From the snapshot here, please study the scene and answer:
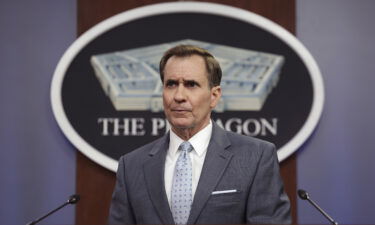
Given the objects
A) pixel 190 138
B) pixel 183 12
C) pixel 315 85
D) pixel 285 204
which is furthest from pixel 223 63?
pixel 285 204

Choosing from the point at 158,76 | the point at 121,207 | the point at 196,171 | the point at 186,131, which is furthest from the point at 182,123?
the point at 158,76

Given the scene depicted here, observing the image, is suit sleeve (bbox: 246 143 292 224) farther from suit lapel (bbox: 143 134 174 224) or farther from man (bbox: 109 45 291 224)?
suit lapel (bbox: 143 134 174 224)

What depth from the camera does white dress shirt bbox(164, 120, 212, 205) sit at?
1.51m

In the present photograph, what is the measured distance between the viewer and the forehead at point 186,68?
1.51 m

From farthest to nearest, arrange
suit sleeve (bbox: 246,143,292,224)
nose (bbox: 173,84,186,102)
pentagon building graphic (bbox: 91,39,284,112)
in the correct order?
pentagon building graphic (bbox: 91,39,284,112) < nose (bbox: 173,84,186,102) < suit sleeve (bbox: 246,143,292,224)

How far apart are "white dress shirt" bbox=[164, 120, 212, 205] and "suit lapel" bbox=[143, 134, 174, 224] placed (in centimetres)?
2

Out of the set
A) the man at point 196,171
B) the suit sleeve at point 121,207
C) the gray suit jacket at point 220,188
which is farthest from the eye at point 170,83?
the suit sleeve at point 121,207

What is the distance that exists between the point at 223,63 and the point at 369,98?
90cm

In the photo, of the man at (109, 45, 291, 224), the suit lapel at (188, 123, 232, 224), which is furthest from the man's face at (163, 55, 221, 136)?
the suit lapel at (188, 123, 232, 224)

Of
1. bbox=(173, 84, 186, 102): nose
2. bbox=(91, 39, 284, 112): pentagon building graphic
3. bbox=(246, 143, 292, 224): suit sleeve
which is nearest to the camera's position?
bbox=(246, 143, 292, 224): suit sleeve

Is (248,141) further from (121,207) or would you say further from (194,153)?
(121,207)

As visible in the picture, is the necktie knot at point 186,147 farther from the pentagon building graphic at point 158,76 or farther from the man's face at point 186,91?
the pentagon building graphic at point 158,76

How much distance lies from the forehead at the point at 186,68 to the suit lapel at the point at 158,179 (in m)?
0.27

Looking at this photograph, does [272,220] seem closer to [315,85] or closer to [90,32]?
[315,85]
